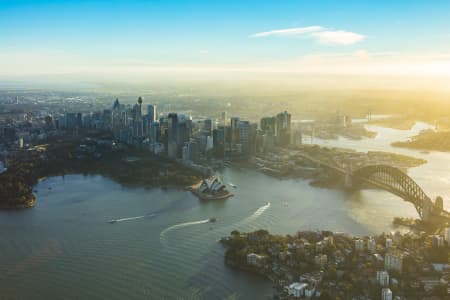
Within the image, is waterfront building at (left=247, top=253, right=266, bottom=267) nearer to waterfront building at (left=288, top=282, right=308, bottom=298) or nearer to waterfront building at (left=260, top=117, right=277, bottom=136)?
waterfront building at (left=288, top=282, right=308, bottom=298)

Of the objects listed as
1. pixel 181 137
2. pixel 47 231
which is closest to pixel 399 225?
pixel 47 231

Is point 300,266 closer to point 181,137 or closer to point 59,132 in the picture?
point 181,137

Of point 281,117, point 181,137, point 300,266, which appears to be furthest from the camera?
point 281,117

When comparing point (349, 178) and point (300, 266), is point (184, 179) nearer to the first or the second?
point (349, 178)

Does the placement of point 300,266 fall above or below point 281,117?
below

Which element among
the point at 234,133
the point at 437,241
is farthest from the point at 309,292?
the point at 234,133

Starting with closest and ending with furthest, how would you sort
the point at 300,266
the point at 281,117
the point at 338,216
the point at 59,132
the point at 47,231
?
1. the point at 300,266
2. the point at 47,231
3. the point at 338,216
4. the point at 281,117
5. the point at 59,132

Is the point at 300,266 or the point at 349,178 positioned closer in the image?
the point at 300,266
